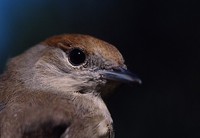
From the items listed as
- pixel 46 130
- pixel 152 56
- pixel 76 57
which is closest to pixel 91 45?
pixel 76 57

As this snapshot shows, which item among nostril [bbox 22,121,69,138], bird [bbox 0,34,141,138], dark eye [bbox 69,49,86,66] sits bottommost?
nostril [bbox 22,121,69,138]

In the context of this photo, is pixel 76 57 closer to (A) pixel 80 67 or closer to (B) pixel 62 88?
(A) pixel 80 67

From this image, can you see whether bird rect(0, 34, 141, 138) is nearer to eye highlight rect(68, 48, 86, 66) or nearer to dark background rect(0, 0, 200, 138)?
eye highlight rect(68, 48, 86, 66)

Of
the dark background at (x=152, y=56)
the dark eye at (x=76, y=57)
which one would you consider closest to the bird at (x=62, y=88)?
the dark eye at (x=76, y=57)

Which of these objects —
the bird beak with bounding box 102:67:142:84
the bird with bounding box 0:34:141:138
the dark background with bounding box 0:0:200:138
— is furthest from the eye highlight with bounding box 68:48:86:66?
the dark background with bounding box 0:0:200:138

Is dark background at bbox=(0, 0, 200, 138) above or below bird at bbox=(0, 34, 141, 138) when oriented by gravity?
below

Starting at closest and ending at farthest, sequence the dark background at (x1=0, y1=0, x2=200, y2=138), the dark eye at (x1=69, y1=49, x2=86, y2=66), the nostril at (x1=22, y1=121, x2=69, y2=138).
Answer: the nostril at (x1=22, y1=121, x2=69, y2=138)
the dark eye at (x1=69, y1=49, x2=86, y2=66)
the dark background at (x1=0, y1=0, x2=200, y2=138)

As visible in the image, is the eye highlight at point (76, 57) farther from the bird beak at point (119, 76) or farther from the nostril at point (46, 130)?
the nostril at point (46, 130)

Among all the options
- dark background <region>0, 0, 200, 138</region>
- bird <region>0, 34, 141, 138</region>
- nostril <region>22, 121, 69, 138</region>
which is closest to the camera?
nostril <region>22, 121, 69, 138</region>
